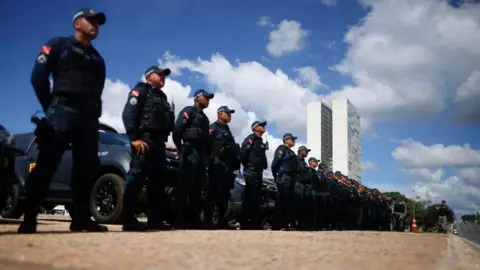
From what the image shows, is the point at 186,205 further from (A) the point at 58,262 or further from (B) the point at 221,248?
(A) the point at 58,262

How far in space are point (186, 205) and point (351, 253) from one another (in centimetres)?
392

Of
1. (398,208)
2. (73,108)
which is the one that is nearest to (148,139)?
(73,108)

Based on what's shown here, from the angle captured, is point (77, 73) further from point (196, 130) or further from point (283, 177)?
point (283, 177)

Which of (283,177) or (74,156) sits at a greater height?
(283,177)

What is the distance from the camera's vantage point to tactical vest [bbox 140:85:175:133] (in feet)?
17.4

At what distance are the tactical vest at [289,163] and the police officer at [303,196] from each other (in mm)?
375

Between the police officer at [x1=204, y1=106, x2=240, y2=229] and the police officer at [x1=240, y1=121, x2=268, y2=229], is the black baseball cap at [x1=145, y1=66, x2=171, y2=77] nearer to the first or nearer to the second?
the police officer at [x1=204, y1=106, x2=240, y2=229]

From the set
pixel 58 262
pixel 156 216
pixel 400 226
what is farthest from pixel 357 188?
pixel 58 262

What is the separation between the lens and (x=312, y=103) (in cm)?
5694

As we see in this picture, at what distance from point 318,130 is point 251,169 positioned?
1866 inches

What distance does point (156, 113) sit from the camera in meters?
5.36

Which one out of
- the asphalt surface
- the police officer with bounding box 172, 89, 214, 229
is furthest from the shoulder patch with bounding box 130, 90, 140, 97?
the asphalt surface


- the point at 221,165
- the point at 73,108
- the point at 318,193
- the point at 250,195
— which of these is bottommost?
the point at 250,195


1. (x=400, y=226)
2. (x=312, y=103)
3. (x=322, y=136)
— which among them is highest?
(x=312, y=103)
